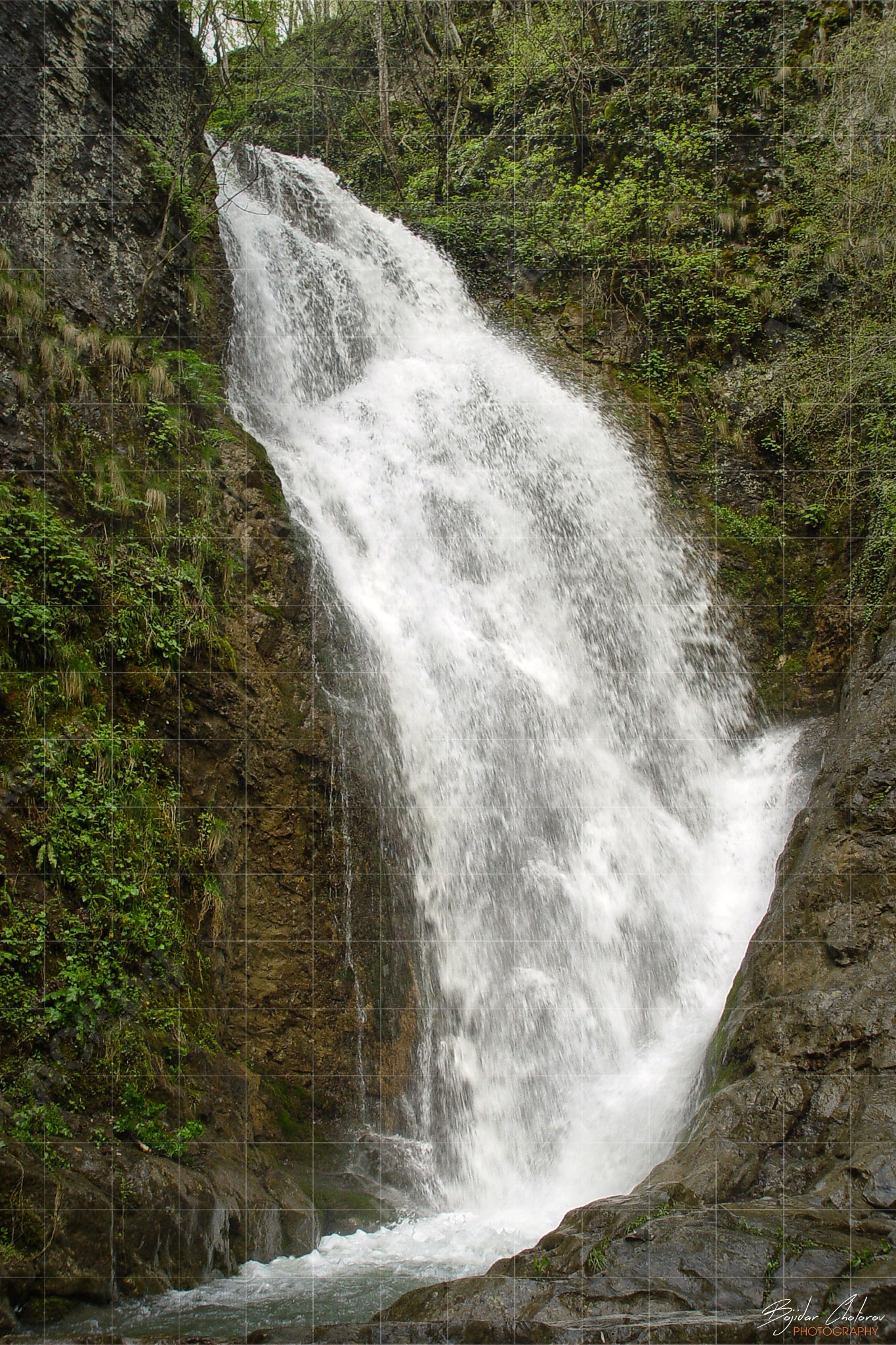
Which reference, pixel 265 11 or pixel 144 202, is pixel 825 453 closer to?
pixel 144 202

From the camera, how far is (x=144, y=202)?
10570 millimetres

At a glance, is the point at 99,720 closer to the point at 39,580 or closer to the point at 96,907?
the point at 39,580

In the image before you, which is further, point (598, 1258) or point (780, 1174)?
point (780, 1174)

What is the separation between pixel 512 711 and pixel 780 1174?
17.6ft

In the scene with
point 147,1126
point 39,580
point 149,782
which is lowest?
point 147,1126

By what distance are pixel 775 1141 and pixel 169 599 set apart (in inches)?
247

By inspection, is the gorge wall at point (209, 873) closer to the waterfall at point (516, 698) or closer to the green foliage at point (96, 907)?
the green foliage at point (96, 907)

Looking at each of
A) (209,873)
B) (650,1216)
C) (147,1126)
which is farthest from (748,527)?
(147,1126)

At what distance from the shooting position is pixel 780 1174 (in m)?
5.44
